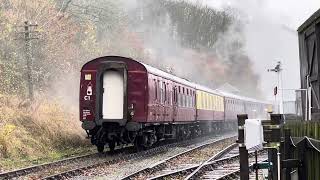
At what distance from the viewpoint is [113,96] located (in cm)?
1741

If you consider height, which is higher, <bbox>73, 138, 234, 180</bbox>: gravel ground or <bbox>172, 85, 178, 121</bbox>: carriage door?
<bbox>172, 85, 178, 121</bbox>: carriage door

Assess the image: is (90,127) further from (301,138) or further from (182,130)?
(301,138)

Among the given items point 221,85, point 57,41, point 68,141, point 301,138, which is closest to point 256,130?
point 301,138

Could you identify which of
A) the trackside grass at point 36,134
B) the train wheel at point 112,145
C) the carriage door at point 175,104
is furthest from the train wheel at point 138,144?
the carriage door at point 175,104

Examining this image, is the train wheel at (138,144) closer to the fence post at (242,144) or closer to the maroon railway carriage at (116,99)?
the maroon railway carriage at (116,99)

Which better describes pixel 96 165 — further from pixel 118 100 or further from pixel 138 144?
pixel 138 144

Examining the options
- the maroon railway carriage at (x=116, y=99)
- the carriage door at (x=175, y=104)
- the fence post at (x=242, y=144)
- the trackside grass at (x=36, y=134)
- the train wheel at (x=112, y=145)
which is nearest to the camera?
the fence post at (x=242, y=144)

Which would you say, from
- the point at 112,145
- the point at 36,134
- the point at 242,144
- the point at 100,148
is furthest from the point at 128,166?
the point at 242,144

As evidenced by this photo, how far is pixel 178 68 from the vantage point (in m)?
48.7

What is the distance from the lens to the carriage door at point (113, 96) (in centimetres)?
1728

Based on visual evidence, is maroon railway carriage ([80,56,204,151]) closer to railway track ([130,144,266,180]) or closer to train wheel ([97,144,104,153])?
train wheel ([97,144,104,153])

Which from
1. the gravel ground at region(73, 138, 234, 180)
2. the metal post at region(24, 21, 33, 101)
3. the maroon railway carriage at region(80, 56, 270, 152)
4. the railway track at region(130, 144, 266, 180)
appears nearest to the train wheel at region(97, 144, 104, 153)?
the maroon railway carriage at region(80, 56, 270, 152)

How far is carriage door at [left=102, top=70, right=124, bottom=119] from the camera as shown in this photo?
17281 mm

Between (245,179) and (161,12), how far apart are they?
35975mm
